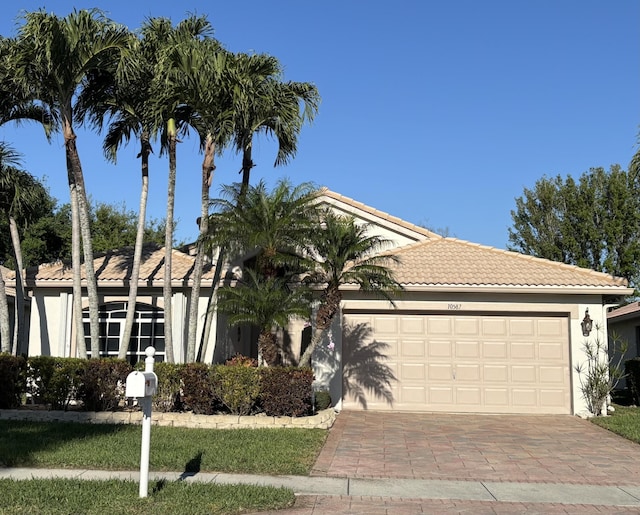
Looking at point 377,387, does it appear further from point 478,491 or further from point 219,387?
point 478,491

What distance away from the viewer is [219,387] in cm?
1230

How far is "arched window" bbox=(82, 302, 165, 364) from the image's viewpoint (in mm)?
15555

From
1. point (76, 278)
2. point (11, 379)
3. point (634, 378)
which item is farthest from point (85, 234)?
point (634, 378)

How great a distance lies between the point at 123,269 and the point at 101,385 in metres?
4.34

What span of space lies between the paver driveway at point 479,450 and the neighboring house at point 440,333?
0.92 m

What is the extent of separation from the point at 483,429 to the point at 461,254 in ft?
18.5

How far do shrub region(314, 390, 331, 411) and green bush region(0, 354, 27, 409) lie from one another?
6.11m

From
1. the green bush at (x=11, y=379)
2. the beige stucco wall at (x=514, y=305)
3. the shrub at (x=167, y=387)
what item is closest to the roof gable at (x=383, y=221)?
the beige stucco wall at (x=514, y=305)

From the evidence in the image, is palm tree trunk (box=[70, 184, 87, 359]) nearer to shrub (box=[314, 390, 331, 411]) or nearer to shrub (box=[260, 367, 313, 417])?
shrub (box=[260, 367, 313, 417])

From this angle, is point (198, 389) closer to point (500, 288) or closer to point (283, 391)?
point (283, 391)

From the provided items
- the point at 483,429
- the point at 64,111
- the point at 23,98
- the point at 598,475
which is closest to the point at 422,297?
the point at 483,429

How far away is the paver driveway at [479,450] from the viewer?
8.75m

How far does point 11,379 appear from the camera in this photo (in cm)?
1280

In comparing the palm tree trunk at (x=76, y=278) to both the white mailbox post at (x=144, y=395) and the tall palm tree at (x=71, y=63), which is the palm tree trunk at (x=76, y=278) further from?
the white mailbox post at (x=144, y=395)
